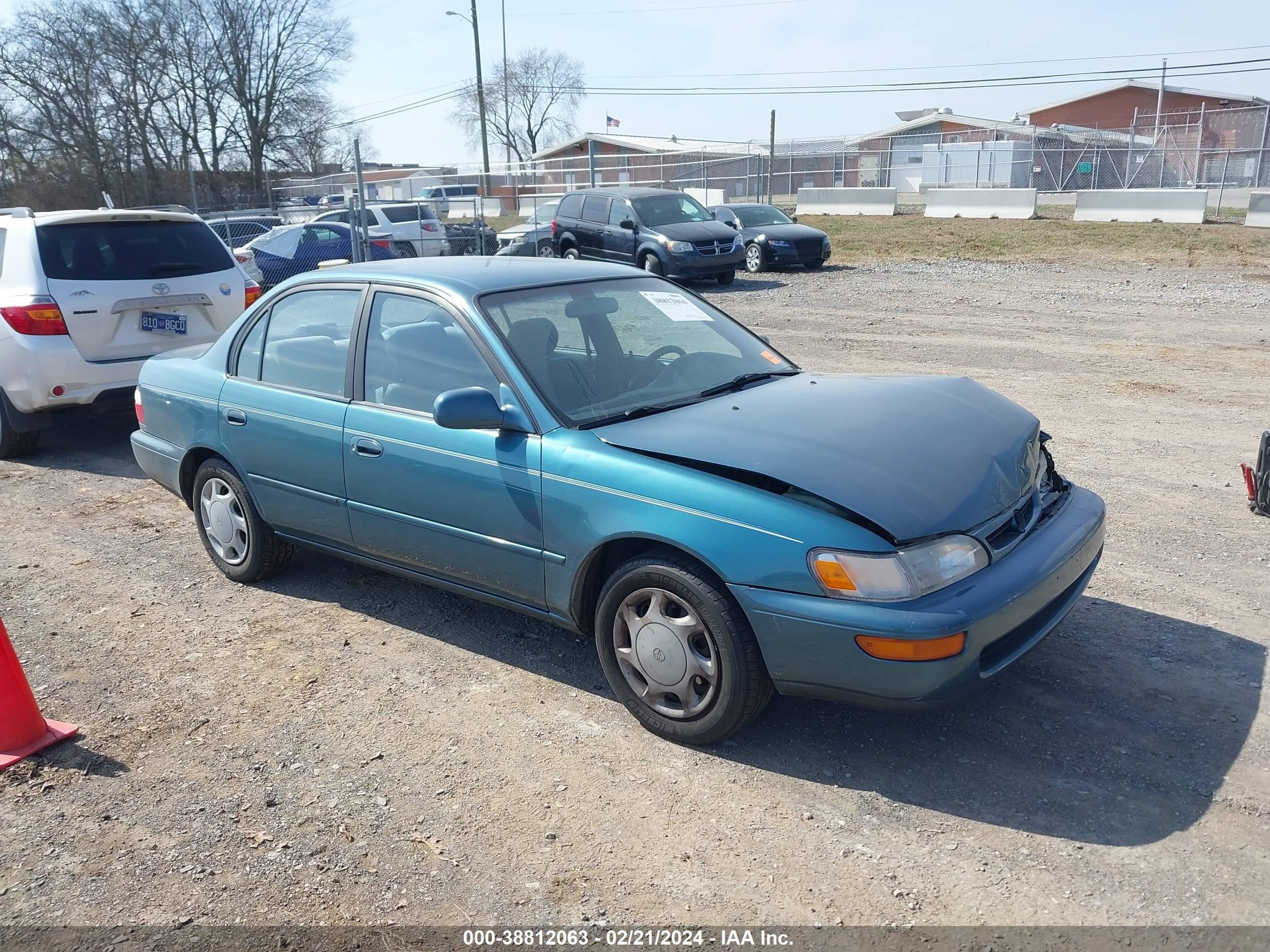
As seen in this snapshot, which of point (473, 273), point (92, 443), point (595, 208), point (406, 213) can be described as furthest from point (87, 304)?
point (406, 213)

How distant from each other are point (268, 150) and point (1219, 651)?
57.9 m

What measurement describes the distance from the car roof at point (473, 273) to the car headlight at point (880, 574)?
6.41 feet

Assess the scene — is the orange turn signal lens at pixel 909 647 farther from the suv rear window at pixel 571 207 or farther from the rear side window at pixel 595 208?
the suv rear window at pixel 571 207

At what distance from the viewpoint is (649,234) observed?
1762cm

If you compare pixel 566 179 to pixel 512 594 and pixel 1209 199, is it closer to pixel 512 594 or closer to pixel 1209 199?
pixel 1209 199

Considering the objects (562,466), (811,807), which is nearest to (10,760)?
(562,466)

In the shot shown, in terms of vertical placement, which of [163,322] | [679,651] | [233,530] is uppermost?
[163,322]

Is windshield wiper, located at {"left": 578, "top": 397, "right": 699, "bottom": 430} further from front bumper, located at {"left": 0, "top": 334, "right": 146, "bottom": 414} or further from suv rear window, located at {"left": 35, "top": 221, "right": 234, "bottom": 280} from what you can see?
suv rear window, located at {"left": 35, "top": 221, "right": 234, "bottom": 280}

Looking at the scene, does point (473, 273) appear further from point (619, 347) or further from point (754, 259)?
point (754, 259)

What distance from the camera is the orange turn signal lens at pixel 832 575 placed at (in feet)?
10.4

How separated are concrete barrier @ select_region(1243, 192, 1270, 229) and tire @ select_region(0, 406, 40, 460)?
80.0 ft

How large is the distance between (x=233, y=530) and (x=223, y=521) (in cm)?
8

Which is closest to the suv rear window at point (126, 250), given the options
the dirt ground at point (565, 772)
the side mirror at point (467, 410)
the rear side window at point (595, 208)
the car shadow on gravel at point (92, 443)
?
the car shadow on gravel at point (92, 443)

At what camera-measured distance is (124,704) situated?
4.14m
